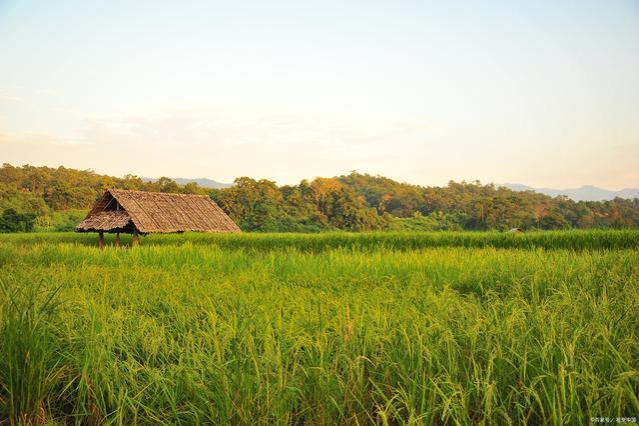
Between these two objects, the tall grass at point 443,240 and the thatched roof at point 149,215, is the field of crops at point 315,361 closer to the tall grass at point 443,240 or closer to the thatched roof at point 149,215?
the tall grass at point 443,240

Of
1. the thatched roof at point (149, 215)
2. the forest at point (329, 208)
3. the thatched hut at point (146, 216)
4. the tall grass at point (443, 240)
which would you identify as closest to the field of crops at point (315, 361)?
the tall grass at point (443, 240)

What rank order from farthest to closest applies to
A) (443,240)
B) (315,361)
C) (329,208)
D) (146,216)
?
(329,208) → (146,216) → (443,240) → (315,361)

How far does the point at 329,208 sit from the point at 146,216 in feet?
92.0

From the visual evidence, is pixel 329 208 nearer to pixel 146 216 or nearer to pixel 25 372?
pixel 146 216

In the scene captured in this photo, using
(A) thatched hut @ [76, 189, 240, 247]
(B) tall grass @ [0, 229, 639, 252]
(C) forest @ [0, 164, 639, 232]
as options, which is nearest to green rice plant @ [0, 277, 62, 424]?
(B) tall grass @ [0, 229, 639, 252]

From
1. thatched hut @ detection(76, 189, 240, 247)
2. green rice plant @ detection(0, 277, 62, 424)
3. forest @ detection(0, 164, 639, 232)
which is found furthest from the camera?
forest @ detection(0, 164, 639, 232)

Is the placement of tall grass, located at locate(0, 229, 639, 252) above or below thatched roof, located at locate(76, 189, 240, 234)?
below

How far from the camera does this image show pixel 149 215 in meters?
25.3

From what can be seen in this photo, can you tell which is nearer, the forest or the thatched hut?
the thatched hut

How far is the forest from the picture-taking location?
46125 mm

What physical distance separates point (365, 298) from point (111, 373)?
9.12 feet

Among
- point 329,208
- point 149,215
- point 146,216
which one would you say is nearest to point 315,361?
point 146,216

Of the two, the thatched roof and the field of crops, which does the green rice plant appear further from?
the thatched roof

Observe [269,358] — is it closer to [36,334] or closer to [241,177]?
[36,334]
